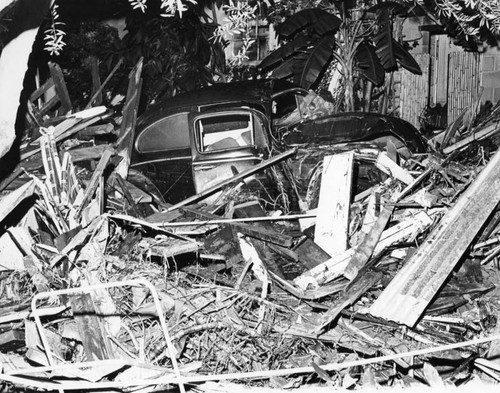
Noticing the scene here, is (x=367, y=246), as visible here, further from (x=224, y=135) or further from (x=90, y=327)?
(x=224, y=135)

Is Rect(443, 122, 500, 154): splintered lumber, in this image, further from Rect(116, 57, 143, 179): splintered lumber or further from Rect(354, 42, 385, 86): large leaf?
Rect(116, 57, 143, 179): splintered lumber

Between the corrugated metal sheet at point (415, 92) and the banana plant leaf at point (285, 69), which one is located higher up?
the banana plant leaf at point (285, 69)

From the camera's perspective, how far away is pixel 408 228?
18.1 feet

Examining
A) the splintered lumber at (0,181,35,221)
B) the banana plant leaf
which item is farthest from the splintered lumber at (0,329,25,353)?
the banana plant leaf

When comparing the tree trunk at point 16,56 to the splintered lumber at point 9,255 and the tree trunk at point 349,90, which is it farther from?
the tree trunk at point 349,90

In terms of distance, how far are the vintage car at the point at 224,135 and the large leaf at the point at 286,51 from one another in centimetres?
255

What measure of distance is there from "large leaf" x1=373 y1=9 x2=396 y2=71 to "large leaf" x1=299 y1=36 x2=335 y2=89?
72 centimetres

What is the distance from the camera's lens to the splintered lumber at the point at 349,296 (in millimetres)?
4656

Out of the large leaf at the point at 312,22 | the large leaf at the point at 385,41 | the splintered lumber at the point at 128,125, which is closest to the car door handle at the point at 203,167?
the splintered lumber at the point at 128,125

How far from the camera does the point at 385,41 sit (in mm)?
10070

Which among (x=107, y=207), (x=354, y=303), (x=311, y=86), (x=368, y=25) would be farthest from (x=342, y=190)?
(x=368, y=25)

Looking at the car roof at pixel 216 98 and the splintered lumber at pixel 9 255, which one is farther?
the car roof at pixel 216 98

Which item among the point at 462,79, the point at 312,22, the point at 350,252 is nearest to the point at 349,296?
the point at 350,252

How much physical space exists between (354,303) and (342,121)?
2.77m
